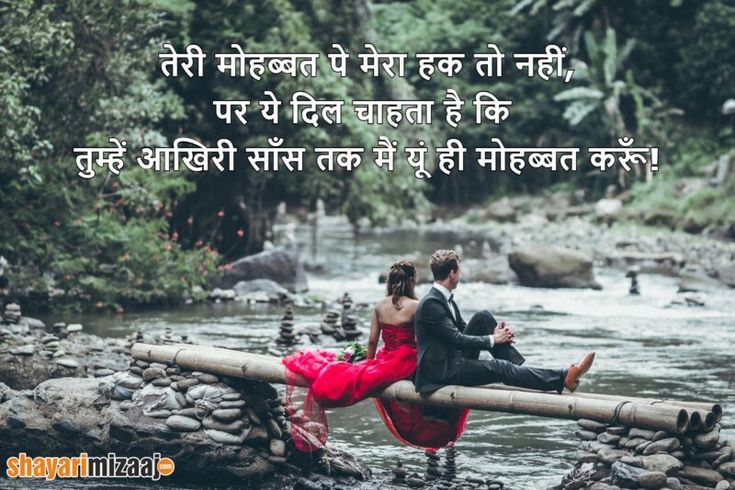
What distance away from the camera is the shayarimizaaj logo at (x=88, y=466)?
32.1 feet

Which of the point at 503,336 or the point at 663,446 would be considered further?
the point at 503,336

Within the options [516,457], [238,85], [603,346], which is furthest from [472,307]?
[516,457]

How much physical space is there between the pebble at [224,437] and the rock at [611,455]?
9.60ft

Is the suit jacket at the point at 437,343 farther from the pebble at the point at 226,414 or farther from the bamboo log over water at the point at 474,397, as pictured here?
the pebble at the point at 226,414

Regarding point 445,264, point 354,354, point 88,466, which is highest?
point 445,264

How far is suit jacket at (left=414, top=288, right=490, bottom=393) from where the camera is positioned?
916 cm

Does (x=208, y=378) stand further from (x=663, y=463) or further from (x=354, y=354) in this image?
(x=663, y=463)

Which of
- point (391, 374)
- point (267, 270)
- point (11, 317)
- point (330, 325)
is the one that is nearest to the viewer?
point (391, 374)

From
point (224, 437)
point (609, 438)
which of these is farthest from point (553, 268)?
point (609, 438)

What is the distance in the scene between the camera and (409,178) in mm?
27422

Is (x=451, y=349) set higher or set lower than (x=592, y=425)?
higher

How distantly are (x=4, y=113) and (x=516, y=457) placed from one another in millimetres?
9090

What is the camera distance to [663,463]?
8414mm

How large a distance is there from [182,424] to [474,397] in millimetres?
2438
